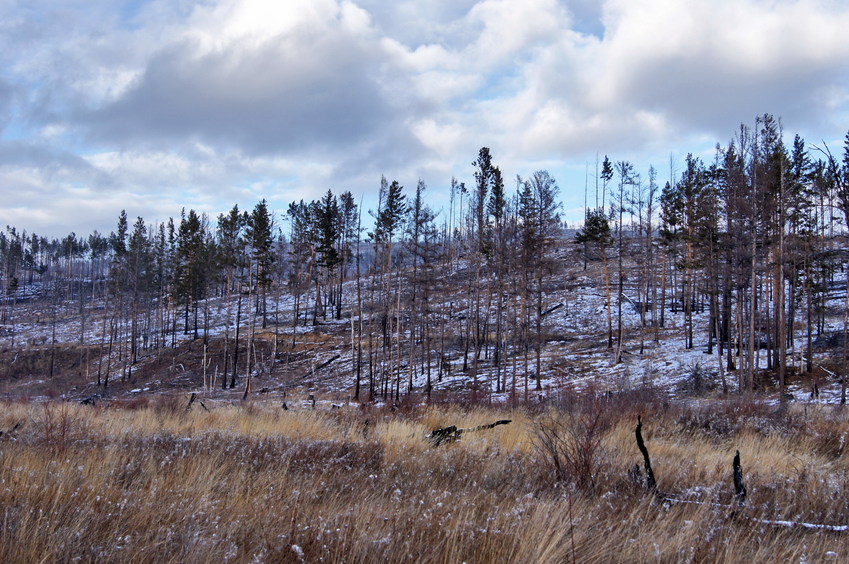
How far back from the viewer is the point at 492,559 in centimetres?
310

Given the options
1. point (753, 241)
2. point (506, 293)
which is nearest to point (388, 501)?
point (753, 241)

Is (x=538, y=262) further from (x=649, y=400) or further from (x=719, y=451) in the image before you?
(x=719, y=451)

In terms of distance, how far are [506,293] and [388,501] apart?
39074 millimetres

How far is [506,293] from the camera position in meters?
42.6

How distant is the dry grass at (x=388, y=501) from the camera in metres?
3.19

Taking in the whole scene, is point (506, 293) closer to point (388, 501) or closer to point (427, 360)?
point (427, 360)

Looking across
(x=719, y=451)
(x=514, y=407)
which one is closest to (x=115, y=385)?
(x=514, y=407)

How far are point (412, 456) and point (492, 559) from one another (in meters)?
3.40

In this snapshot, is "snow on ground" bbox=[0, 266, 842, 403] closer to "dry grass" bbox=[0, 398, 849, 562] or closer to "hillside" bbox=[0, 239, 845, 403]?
A: "hillside" bbox=[0, 239, 845, 403]

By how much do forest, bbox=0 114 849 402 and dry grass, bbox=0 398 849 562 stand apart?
18.4 ft

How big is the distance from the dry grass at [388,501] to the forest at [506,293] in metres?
5.62

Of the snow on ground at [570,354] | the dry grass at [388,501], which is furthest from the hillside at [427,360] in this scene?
the dry grass at [388,501]

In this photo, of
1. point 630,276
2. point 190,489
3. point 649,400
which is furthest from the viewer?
point 630,276

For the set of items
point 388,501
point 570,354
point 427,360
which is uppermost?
point 388,501
